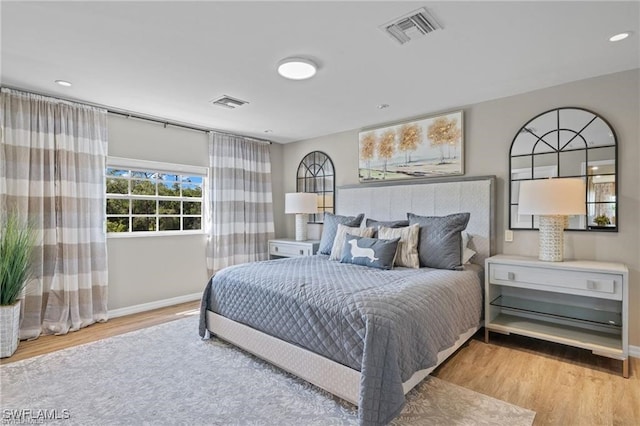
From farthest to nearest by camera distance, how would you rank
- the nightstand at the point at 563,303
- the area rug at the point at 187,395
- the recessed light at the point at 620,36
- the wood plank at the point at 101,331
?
the wood plank at the point at 101,331, the nightstand at the point at 563,303, the recessed light at the point at 620,36, the area rug at the point at 187,395

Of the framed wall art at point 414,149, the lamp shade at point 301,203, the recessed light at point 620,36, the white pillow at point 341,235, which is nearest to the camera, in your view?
the recessed light at point 620,36

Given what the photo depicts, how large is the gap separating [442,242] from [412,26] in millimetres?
1758

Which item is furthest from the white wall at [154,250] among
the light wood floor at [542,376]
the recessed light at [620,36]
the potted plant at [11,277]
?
the recessed light at [620,36]

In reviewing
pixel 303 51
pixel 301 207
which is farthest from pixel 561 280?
pixel 301 207

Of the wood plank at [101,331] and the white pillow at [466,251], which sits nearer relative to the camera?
the wood plank at [101,331]

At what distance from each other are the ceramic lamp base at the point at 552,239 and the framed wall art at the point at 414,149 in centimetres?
100

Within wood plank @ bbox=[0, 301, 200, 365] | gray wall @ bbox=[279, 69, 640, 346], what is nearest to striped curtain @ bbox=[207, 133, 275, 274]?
wood plank @ bbox=[0, 301, 200, 365]

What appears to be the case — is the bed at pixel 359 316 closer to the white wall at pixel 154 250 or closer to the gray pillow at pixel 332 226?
the gray pillow at pixel 332 226

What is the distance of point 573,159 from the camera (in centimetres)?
281

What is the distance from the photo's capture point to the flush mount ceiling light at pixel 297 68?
2.39 metres

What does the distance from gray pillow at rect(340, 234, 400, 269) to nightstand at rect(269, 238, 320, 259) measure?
3.98 feet

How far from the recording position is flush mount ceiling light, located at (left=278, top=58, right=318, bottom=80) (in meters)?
2.39

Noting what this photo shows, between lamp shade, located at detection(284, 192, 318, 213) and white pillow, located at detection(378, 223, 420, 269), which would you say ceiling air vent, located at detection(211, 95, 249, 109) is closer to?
lamp shade, located at detection(284, 192, 318, 213)

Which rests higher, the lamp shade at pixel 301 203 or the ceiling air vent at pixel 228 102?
the ceiling air vent at pixel 228 102
